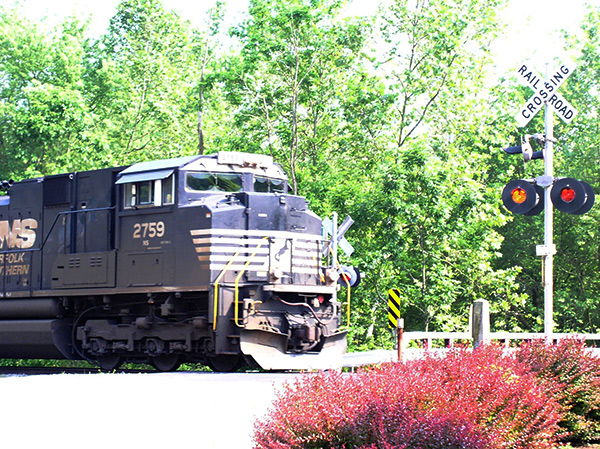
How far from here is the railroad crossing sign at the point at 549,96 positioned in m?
15.1

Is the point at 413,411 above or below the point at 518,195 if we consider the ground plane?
below

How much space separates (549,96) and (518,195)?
84.5 inches

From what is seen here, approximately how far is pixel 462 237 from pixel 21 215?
13770 mm

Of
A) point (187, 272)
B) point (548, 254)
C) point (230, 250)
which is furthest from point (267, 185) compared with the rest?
point (548, 254)

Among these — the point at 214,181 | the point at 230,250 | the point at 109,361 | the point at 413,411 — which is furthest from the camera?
the point at 109,361

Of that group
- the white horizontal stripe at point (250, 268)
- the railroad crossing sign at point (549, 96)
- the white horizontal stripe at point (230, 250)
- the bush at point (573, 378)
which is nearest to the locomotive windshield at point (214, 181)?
the white horizontal stripe at point (230, 250)

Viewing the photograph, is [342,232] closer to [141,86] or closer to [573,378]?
[573,378]

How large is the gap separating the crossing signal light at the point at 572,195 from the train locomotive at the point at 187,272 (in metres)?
4.64

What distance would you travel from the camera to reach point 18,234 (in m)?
19.0

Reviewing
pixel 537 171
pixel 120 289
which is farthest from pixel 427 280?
pixel 537 171

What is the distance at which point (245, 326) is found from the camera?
1462 cm

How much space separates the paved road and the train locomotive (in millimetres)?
4456

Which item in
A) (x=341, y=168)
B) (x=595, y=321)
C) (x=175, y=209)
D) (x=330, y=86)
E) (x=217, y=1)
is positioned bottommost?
(x=595, y=321)

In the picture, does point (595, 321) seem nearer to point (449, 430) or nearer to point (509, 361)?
point (509, 361)
